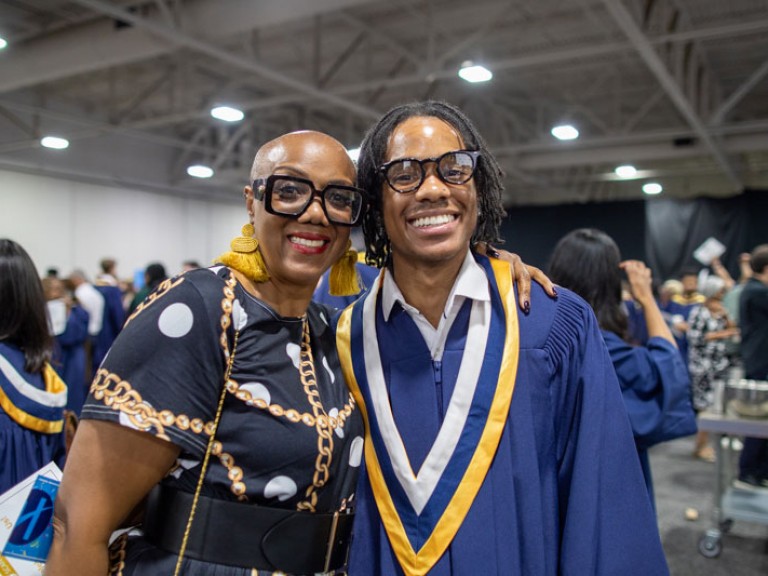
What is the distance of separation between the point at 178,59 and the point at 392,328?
7.63 metres

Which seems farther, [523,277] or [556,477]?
[523,277]

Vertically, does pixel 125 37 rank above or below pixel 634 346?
above

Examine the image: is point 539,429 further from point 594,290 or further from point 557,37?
point 557,37

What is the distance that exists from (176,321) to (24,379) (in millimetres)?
1531

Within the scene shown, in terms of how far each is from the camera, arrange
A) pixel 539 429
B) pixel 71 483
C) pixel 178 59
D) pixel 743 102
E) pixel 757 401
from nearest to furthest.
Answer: pixel 71 483, pixel 539 429, pixel 757 401, pixel 178 59, pixel 743 102

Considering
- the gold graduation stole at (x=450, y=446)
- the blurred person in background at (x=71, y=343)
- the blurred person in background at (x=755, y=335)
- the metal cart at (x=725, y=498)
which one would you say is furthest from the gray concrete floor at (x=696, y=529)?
the blurred person in background at (x=71, y=343)

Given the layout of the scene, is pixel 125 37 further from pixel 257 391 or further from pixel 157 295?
pixel 257 391

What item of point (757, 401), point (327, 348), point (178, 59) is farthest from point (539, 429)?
point (178, 59)

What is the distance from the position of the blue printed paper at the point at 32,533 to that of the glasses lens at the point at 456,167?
101 centimetres

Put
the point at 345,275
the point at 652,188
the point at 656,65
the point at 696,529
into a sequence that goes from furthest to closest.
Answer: the point at 652,188 → the point at 656,65 → the point at 696,529 → the point at 345,275

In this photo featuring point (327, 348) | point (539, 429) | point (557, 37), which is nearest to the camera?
point (539, 429)

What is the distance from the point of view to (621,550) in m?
1.20

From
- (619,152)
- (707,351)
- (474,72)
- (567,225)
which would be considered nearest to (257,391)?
(474,72)

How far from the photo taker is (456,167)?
139 cm
